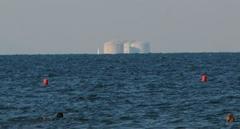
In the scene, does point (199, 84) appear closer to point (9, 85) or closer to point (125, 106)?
point (9, 85)

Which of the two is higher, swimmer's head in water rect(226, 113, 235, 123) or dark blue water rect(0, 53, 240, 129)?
swimmer's head in water rect(226, 113, 235, 123)

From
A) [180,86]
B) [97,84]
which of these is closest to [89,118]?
[180,86]

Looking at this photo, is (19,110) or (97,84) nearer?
(19,110)

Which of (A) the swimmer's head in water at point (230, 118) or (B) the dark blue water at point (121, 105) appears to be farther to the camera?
(B) the dark blue water at point (121, 105)

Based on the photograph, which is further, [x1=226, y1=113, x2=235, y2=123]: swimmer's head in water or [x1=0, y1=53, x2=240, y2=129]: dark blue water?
[x1=0, y1=53, x2=240, y2=129]: dark blue water

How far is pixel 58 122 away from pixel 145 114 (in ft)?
17.0

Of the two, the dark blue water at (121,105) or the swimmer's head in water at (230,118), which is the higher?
the swimmer's head in water at (230,118)

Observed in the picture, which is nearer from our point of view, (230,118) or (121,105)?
(230,118)

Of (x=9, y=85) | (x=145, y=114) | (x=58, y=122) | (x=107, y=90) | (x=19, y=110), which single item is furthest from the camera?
(x=9, y=85)

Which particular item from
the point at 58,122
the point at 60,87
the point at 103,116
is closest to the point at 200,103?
the point at 103,116

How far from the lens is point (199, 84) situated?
215 feet

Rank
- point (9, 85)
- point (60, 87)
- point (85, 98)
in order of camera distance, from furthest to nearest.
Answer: point (9, 85) < point (60, 87) < point (85, 98)

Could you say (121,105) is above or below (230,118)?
below

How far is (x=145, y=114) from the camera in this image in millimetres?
41094
